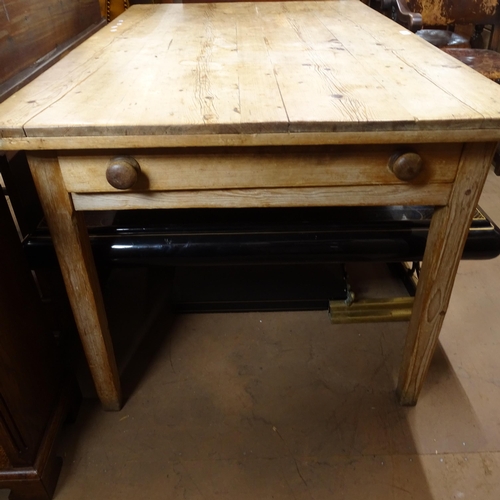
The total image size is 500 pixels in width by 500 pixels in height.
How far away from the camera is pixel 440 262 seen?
1023mm

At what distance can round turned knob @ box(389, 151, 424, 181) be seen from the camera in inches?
33.0

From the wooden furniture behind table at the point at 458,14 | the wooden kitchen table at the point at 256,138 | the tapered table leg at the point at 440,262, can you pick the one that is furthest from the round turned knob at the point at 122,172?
the wooden furniture behind table at the point at 458,14

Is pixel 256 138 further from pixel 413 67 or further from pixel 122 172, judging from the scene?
pixel 413 67

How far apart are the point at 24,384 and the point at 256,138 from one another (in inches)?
29.7

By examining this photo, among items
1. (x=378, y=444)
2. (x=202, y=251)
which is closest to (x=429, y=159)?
(x=202, y=251)

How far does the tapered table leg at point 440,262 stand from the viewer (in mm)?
885

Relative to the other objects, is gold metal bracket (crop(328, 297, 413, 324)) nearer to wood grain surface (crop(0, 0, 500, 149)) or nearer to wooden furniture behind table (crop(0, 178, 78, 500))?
wood grain surface (crop(0, 0, 500, 149))

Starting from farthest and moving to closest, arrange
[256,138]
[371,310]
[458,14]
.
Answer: [458,14], [371,310], [256,138]

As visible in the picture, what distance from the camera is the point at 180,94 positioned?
91 centimetres

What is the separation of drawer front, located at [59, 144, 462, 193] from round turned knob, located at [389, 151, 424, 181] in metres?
0.01

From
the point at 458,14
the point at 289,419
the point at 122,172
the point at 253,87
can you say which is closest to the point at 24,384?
the point at 122,172

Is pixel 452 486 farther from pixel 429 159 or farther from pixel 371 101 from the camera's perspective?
pixel 371 101

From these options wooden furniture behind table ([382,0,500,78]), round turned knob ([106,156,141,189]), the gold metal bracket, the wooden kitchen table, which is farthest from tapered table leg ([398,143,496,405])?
wooden furniture behind table ([382,0,500,78])

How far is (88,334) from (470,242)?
1.05m
